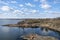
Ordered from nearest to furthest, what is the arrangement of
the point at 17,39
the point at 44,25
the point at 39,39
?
the point at 39,39, the point at 17,39, the point at 44,25

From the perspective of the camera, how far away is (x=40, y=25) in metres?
76.5

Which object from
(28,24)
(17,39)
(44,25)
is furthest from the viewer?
(28,24)

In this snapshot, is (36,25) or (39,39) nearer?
(39,39)

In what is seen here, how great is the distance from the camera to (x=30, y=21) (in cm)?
8481

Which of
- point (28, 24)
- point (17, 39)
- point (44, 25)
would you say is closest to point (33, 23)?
point (28, 24)

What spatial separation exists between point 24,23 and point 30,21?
4172mm

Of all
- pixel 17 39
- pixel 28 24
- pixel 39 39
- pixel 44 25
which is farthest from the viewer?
pixel 28 24

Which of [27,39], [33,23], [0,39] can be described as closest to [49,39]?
[27,39]

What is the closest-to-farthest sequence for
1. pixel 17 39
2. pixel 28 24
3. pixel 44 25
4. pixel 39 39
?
pixel 39 39, pixel 17 39, pixel 44 25, pixel 28 24

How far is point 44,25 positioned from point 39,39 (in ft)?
129

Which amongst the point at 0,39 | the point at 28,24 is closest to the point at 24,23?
the point at 28,24

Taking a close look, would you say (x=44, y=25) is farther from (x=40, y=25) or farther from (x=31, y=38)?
(x=31, y=38)

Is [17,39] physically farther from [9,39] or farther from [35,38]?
[35,38]

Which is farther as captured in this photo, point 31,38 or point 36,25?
point 36,25
